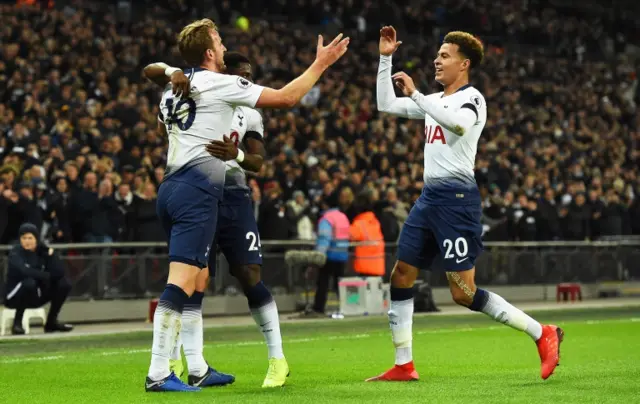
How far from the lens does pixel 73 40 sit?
88.3 feet

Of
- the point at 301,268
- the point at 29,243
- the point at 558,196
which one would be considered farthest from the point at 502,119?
the point at 29,243

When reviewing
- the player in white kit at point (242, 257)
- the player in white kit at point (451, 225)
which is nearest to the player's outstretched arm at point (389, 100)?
the player in white kit at point (451, 225)

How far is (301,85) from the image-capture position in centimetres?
907

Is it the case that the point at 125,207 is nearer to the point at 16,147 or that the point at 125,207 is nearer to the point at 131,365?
the point at 16,147

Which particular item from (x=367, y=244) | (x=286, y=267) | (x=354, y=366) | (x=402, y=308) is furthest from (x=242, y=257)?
(x=367, y=244)

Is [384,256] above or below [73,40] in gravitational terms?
below

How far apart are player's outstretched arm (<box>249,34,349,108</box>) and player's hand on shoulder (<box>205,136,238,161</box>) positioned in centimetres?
38

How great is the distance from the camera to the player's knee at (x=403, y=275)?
408 inches

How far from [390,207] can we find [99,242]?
6.24m

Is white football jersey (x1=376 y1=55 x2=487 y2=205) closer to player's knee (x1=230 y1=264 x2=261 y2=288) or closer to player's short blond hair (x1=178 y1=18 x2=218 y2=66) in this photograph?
player's knee (x1=230 y1=264 x2=261 y2=288)

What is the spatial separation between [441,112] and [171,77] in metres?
2.09

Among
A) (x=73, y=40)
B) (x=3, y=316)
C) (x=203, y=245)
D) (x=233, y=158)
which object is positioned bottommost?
(x=3, y=316)

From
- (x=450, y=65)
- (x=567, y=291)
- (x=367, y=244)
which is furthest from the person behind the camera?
(x=567, y=291)

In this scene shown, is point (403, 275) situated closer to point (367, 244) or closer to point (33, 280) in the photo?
point (33, 280)
